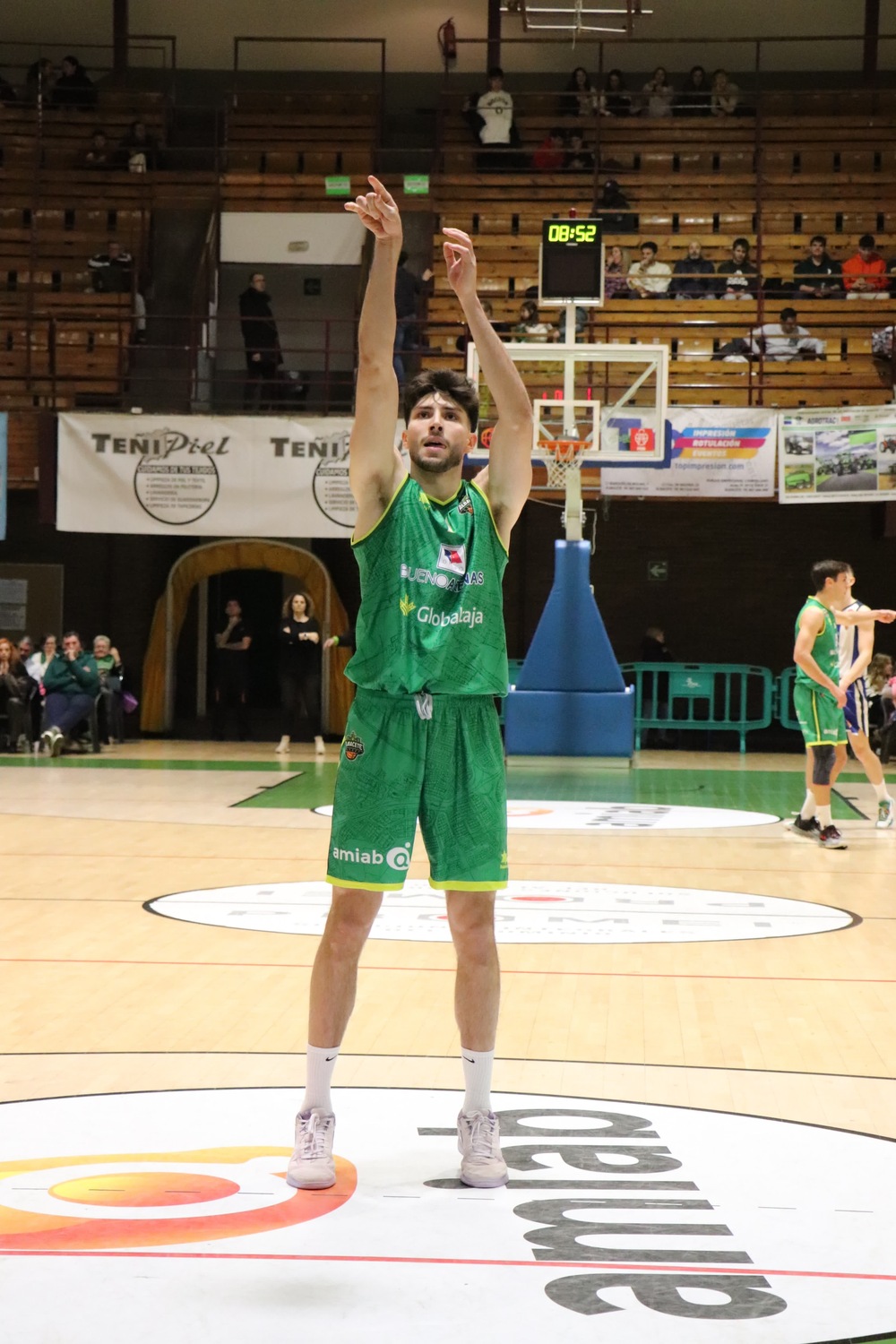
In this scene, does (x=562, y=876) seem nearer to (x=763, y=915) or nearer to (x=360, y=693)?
(x=763, y=915)

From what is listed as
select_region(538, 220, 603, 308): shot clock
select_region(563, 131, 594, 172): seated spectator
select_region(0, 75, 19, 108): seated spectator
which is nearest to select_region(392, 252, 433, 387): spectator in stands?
select_region(563, 131, 594, 172): seated spectator

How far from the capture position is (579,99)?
22.6m

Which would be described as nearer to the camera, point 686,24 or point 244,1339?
point 244,1339

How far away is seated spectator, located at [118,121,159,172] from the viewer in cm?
2230

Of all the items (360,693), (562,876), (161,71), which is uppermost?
(161,71)

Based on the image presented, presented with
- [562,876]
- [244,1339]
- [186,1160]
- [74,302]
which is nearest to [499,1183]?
[186,1160]

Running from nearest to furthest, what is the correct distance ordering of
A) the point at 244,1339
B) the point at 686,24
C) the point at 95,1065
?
the point at 244,1339
the point at 95,1065
the point at 686,24

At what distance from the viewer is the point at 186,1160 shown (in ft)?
12.5

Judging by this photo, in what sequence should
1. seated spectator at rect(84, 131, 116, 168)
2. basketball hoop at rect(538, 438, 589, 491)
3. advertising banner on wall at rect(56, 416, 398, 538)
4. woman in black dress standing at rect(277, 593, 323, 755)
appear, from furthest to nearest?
seated spectator at rect(84, 131, 116, 168) < advertising banner on wall at rect(56, 416, 398, 538) < woman in black dress standing at rect(277, 593, 323, 755) < basketball hoop at rect(538, 438, 589, 491)

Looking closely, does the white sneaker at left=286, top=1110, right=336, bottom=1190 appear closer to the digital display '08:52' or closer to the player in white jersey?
the player in white jersey

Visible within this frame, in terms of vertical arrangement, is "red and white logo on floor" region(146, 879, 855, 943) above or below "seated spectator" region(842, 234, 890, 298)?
below

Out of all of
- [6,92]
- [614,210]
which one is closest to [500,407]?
[614,210]

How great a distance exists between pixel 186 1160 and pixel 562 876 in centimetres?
540

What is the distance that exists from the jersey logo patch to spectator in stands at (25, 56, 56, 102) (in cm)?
2128
